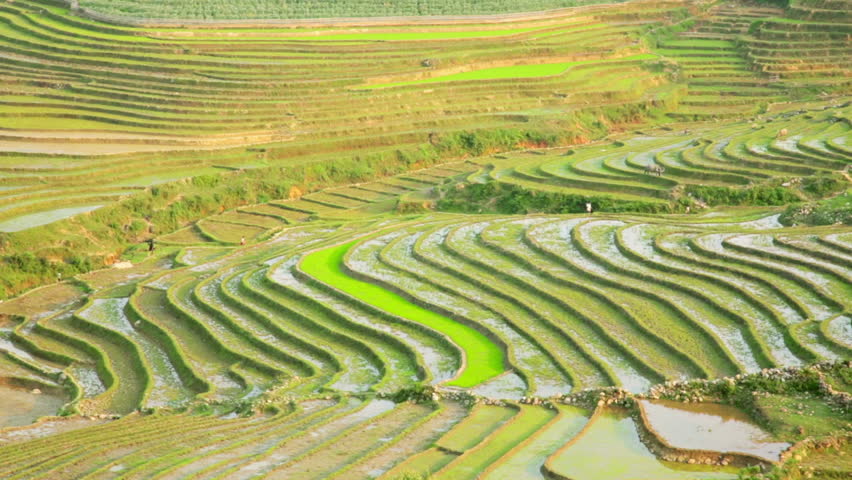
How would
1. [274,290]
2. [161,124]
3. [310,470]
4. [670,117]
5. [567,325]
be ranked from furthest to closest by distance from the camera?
1. [670,117]
2. [161,124]
3. [274,290]
4. [567,325]
5. [310,470]

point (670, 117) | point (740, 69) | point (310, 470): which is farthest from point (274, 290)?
point (740, 69)

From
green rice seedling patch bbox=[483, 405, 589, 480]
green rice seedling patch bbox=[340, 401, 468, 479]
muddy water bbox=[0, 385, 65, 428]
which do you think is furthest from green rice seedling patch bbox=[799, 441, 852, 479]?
muddy water bbox=[0, 385, 65, 428]

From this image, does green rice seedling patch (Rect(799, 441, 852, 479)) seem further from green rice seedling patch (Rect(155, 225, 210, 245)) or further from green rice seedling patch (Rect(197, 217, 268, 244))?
green rice seedling patch (Rect(155, 225, 210, 245))

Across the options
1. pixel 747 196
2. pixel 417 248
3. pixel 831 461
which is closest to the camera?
pixel 831 461

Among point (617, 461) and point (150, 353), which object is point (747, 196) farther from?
point (617, 461)

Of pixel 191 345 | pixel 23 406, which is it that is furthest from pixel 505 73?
pixel 23 406

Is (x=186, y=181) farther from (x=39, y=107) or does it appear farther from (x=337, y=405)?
(x=337, y=405)
